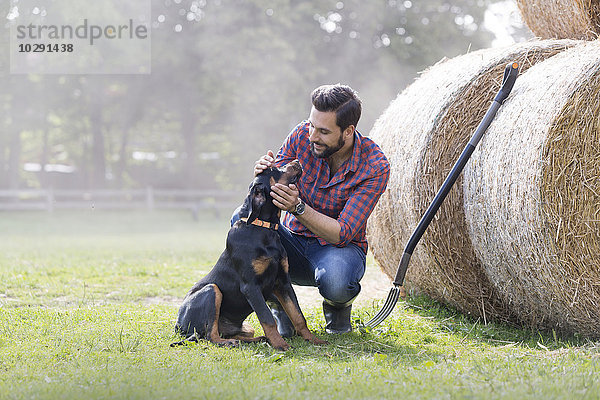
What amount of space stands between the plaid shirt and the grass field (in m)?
0.75

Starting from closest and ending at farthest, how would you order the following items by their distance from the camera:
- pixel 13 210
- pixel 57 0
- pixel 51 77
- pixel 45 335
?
pixel 45 335, pixel 57 0, pixel 13 210, pixel 51 77

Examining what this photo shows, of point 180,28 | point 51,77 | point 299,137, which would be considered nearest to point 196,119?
point 180,28

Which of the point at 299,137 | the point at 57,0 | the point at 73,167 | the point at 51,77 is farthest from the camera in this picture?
the point at 73,167

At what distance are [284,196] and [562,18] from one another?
9.85 feet

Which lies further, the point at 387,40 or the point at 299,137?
the point at 387,40

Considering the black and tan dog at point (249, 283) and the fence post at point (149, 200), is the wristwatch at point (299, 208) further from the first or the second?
the fence post at point (149, 200)

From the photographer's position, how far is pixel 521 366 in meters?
3.38

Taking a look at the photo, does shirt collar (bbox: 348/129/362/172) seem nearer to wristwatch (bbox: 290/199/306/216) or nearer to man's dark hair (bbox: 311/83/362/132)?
man's dark hair (bbox: 311/83/362/132)

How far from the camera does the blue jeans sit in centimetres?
433

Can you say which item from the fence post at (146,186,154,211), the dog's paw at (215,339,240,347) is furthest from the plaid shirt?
the fence post at (146,186,154,211)

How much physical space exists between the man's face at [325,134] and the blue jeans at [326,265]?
26.1 inches

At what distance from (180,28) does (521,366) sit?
2499cm

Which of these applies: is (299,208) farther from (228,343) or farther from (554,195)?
(554,195)

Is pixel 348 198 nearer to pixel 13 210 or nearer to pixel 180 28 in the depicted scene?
pixel 13 210
